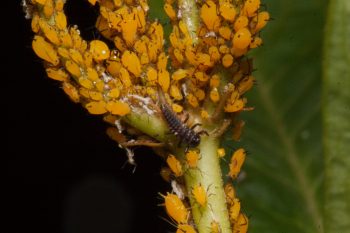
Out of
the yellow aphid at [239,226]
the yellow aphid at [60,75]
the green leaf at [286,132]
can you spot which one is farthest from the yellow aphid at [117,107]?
the green leaf at [286,132]

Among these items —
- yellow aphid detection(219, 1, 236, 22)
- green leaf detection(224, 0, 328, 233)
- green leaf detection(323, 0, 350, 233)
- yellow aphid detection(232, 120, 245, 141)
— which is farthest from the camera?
green leaf detection(224, 0, 328, 233)

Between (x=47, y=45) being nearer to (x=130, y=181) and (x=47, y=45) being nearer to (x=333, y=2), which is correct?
(x=333, y=2)

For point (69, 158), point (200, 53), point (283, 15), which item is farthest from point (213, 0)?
point (69, 158)

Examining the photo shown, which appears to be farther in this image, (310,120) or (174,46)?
(310,120)

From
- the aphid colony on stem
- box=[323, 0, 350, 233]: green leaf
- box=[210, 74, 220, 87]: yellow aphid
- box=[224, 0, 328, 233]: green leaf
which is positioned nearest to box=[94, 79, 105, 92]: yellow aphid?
the aphid colony on stem

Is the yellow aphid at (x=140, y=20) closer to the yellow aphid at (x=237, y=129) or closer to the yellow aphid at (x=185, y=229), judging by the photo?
the yellow aphid at (x=237, y=129)

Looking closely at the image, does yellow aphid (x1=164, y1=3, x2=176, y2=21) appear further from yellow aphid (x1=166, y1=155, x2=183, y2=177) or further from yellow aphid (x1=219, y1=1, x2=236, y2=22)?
yellow aphid (x1=166, y1=155, x2=183, y2=177)

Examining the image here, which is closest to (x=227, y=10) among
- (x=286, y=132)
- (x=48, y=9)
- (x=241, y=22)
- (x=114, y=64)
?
(x=241, y=22)
